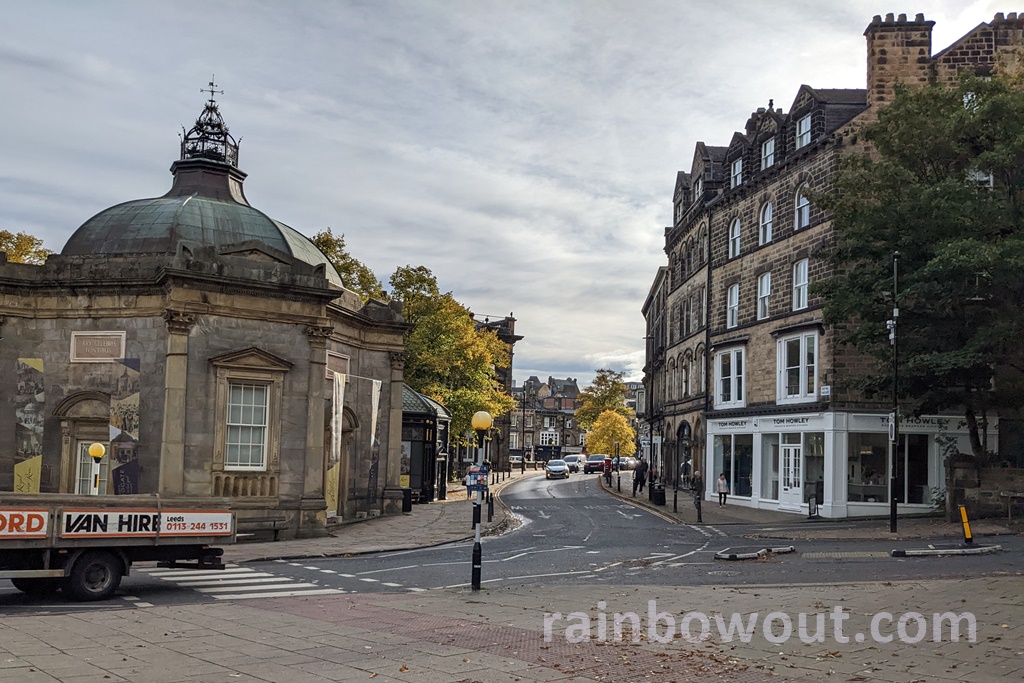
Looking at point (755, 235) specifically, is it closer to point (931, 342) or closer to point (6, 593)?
point (931, 342)

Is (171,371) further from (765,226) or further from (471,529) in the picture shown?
(765,226)

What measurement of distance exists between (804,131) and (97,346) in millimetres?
28547

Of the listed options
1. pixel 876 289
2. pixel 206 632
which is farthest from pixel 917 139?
pixel 206 632

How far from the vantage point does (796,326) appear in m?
37.3

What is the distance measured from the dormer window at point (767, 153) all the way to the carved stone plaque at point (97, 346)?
27980 millimetres

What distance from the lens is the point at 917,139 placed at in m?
30.2

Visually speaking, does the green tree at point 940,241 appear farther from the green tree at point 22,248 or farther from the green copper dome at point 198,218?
the green tree at point 22,248

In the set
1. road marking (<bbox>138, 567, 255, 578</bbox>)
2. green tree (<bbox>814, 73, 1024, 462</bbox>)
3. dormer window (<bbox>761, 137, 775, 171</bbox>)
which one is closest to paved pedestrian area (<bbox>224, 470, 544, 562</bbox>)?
road marking (<bbox>138, 567, 255, 578</bbox>)

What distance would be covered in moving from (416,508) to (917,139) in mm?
23650

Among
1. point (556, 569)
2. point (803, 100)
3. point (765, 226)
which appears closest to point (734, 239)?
point (765, 226)

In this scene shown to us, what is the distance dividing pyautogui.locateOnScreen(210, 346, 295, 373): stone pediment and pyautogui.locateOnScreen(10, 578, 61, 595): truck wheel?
11178mm

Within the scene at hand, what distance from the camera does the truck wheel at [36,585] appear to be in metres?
15.0

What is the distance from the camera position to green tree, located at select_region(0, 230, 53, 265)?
4731cm
